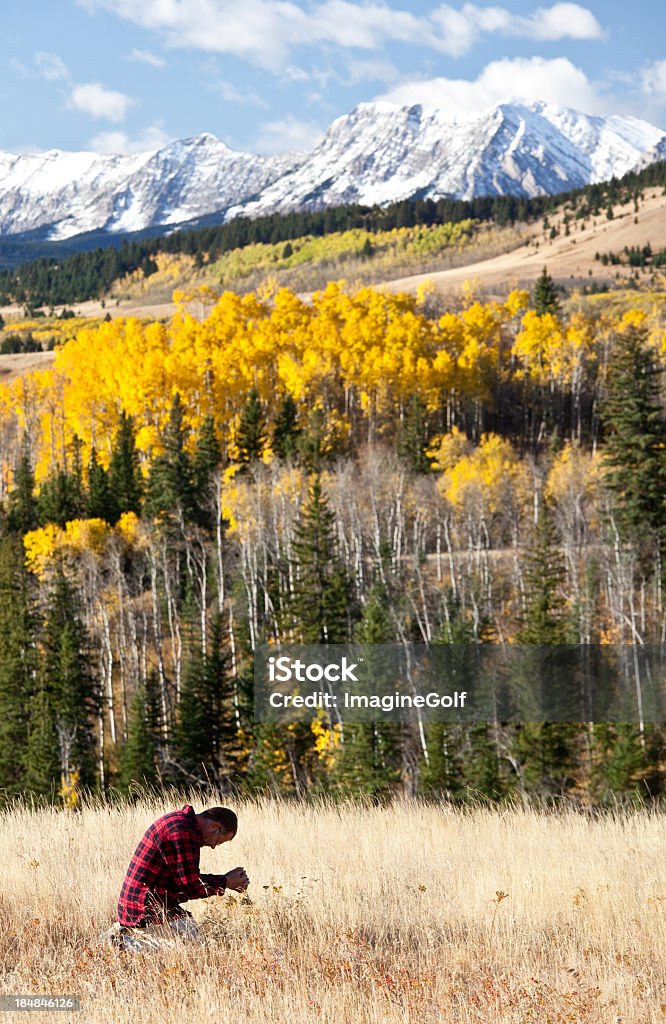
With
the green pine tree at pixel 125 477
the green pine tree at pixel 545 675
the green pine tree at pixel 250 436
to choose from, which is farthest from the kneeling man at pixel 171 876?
the green pine tree at pixel 125 477

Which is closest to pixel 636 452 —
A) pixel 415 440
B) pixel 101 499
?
pixel 415 440

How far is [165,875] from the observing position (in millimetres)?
5941

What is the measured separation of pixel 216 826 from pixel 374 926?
1.62m

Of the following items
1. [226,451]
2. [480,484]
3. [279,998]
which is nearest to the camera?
[279,998]

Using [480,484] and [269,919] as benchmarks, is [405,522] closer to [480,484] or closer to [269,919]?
[480,484]

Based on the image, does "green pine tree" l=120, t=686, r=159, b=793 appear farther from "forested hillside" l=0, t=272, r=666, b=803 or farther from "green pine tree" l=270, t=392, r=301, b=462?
"green pine tree" l=270, t=392, r=301, b=462

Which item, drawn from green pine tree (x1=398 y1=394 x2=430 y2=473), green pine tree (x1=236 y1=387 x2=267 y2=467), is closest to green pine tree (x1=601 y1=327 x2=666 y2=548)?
green pine tree (x1=398 y1=394 x2=430 y2=473)

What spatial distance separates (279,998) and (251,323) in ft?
243

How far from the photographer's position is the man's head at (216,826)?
19.1 feet

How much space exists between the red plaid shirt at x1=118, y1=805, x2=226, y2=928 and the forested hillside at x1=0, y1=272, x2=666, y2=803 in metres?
23.1

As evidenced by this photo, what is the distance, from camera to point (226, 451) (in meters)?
67.4

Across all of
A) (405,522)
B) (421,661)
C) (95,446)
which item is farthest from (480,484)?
(95,446)

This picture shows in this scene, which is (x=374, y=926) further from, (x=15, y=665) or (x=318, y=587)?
(x=15, y=665)

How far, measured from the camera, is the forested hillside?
137ft
